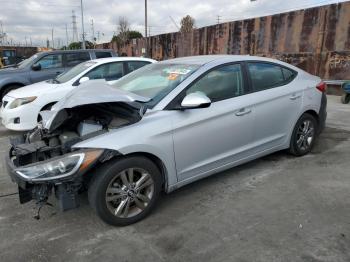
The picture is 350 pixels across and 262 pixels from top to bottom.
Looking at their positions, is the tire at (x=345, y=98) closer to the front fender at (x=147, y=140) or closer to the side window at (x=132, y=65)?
the side window at (x=132, y=65)

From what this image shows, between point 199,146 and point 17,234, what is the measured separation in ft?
6.52

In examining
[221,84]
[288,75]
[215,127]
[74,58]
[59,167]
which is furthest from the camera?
[74,58]

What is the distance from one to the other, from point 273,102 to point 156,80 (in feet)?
5.00

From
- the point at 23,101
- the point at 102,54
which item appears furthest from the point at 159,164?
the point at 102,54

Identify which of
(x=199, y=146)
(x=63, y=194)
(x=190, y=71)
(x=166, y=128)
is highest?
(x=190, y=71)

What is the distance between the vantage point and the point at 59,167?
9.41ft

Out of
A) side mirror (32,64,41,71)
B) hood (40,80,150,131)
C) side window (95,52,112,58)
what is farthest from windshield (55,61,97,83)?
hood (40,80,150,131)

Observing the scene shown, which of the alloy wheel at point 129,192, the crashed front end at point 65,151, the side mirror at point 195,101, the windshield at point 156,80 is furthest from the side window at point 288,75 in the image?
the alloy wheel at point 129,192

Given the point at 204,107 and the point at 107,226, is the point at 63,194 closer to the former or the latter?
the point at 107,226

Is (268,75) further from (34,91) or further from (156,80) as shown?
(34,91)

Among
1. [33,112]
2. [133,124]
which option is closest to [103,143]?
[133,124]

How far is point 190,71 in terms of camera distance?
379 cm

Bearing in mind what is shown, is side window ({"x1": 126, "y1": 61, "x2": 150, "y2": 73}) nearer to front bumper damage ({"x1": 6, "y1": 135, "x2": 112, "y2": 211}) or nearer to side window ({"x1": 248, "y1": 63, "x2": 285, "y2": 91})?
side window ({"x1": 248, "y1": 63, "x2": 285, "y2": 91})

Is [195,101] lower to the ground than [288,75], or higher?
lower
